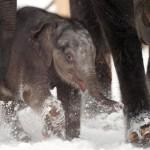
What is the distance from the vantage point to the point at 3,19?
5117 millimetres

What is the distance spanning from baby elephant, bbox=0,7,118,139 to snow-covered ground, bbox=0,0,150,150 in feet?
0.41

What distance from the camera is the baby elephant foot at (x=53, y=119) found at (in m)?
4.73

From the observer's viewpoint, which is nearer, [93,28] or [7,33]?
[7,33]

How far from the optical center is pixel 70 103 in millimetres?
4945

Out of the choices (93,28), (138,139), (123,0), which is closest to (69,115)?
(138,139)

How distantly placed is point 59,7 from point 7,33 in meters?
3.22

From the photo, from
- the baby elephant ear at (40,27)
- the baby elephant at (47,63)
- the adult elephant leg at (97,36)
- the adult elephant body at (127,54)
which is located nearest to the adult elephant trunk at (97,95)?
the baby elephant at (47,63)

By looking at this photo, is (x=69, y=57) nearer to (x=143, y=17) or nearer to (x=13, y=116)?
(x=143, y=17)

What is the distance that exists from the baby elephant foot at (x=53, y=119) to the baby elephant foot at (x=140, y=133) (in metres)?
0.39

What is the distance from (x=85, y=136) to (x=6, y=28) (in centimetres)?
82

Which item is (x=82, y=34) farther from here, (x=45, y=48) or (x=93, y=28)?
(x=93, y=28)

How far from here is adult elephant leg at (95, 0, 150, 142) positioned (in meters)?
5.00

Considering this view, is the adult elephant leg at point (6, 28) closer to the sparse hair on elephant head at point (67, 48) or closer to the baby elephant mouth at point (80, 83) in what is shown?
the sparse hair on elephant head at point (67, 48)

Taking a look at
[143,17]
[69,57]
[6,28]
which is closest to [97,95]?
[69,57]
